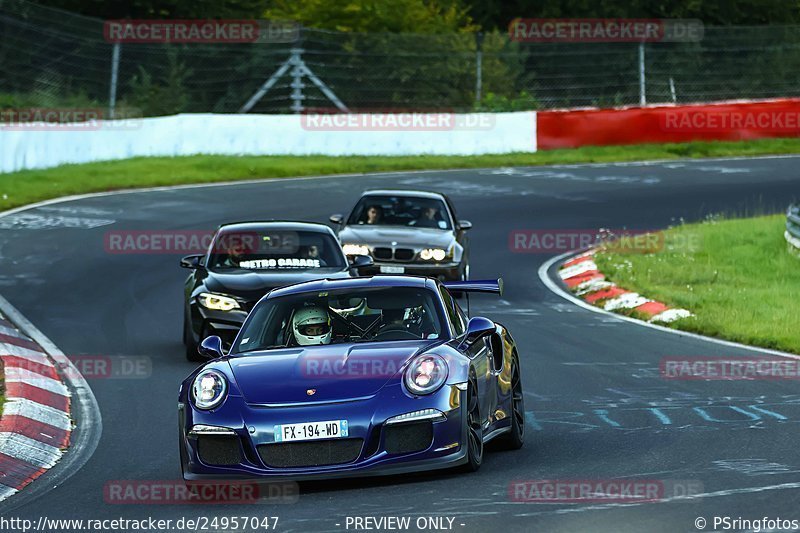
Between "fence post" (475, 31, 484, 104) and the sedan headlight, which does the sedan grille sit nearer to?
the sedan headlight

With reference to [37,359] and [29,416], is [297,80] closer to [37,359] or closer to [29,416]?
[37,359]

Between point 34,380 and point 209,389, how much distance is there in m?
4.86

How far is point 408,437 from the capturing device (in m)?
8.70

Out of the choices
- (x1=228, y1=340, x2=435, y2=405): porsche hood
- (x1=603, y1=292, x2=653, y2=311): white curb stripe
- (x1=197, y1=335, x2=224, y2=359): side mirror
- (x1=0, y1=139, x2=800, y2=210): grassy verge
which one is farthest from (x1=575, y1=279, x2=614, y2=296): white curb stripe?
(x1=0, y1=139, x2=800, y2=210): grassy verge

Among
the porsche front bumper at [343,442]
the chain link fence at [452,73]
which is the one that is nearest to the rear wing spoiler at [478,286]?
the porsche front bumper at [343,442]

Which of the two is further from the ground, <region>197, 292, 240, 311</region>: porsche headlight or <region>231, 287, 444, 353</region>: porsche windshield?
<region>231, 287, 444, 353</region>: porsche windshield

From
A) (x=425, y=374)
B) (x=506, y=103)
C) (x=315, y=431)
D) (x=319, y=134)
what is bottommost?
(x=315, y=431)

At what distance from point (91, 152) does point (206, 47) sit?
21.5ft

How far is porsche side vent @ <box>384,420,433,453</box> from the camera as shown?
8.66 m

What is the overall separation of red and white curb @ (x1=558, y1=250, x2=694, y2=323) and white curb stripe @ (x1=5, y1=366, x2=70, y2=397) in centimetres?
710

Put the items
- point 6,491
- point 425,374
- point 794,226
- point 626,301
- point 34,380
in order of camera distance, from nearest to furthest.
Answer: point 425,374
point 6,491
point 34,380
point 626,301
point 794,226

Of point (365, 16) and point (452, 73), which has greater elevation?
point (365, 16)

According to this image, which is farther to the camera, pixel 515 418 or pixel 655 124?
pixel 655 124

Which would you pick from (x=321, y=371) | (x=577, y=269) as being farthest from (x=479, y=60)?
(x=321, y=371)
